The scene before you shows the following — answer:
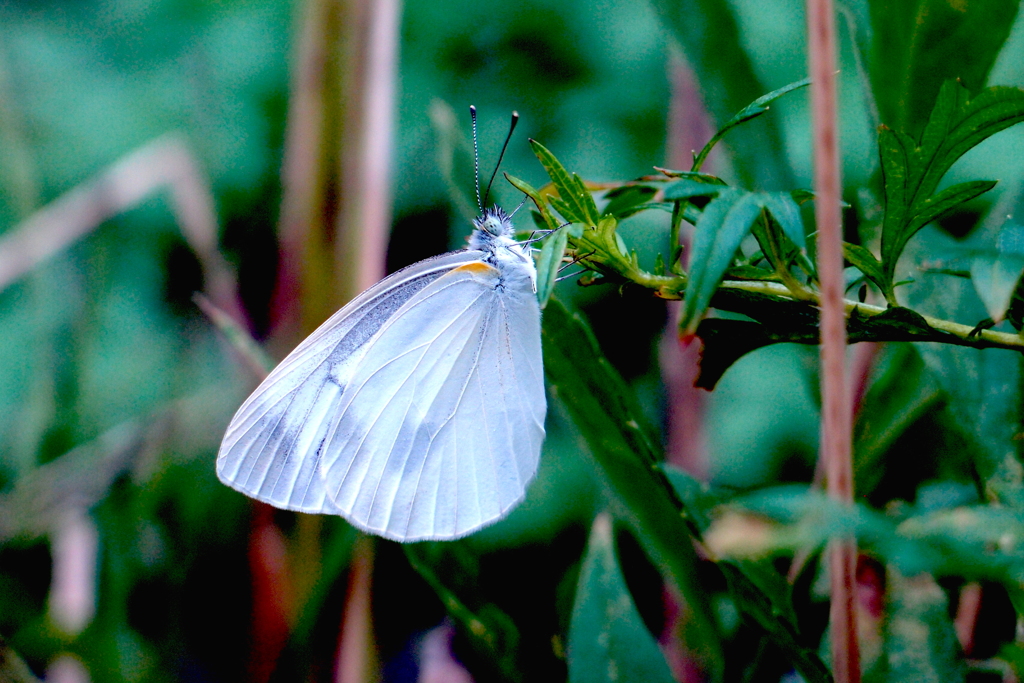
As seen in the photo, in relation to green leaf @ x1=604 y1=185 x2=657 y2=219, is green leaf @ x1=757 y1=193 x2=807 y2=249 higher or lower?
lower

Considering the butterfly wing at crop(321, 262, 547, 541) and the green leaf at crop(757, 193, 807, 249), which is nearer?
the green leaf at crop(757, 193, 807, 249)

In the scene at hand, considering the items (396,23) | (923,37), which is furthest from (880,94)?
(396,23)

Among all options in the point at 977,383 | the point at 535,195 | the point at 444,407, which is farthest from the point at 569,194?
the point at 444,407

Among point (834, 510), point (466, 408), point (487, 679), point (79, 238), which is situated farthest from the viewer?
point (79, 238)

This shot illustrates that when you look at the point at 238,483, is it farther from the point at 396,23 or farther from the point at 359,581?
the point at 396,23

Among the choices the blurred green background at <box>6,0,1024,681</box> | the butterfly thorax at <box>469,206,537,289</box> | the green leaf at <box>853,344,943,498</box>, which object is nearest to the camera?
the green leaf at <box>853,344,943,498</box>

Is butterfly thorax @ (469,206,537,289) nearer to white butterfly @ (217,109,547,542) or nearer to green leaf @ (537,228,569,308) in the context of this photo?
white butterfly @ (217,109,547,542)

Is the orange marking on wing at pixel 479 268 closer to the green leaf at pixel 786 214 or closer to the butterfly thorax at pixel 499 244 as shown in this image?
the butterfly thorax at pixel 499 244

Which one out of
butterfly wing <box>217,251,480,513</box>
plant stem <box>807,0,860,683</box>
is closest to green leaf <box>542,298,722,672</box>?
plant stem <box>807,0,860,683</box>
